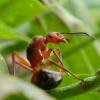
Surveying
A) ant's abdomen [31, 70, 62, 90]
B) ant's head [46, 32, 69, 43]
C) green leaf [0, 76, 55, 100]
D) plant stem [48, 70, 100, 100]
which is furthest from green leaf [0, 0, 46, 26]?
green leaf [0, 76, 55, 100]

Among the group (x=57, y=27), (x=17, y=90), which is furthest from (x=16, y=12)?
(x=17, y=90)

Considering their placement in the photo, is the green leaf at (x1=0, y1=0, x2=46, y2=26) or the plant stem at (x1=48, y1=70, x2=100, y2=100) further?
the green leaf at (x1=0, y1=0, x2=46, y2=26)

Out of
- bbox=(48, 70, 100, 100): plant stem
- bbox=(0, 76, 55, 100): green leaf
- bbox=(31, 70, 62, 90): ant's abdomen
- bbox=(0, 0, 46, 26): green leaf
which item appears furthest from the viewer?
bbox=(0, 0, 46, 26): green leaf

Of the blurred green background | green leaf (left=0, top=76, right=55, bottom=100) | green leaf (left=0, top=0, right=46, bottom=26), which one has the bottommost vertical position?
the blurred green background

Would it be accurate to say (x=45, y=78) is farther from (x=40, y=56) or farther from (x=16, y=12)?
(x=16, y=12)

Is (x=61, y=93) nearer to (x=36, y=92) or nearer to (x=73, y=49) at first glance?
(x=36, y=92)

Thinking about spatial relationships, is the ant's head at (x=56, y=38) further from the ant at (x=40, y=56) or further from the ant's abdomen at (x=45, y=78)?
the ant's abdomen at (x=45, y=78)

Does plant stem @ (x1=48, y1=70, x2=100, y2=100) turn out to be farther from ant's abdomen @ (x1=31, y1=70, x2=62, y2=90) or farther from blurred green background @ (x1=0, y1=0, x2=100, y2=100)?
blurred green background @ (x1=0, y1=0, x2=100, y2=100)

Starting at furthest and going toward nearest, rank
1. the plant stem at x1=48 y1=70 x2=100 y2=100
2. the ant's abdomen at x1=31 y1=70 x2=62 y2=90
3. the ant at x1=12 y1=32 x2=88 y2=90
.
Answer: the ant at x1=12 y1=32 x2=88 y2=90 < the ant's abdomen at x1=31 y1=70 x2=62 y2=90 < the plant stem at x1=48 y1=70 x2=100 y2=100
